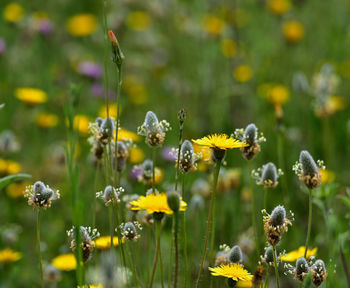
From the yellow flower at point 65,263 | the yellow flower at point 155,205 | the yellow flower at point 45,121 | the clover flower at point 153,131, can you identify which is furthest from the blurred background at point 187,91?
the yellow flower at point 155,205

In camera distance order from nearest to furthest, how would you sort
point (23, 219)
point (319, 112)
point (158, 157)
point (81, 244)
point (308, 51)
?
point (81, 244)
point (319, 112)
point (23, 219)
point (158, 157)
point (308, 51)

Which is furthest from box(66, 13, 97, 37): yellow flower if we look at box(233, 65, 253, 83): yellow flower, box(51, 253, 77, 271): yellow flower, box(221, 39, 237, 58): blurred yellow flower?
box(51, 253, 77, 271): yellow flower

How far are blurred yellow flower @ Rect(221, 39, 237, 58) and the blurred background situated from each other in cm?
2

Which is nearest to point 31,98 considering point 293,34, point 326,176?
point 326,176

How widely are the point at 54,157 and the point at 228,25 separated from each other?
223cm

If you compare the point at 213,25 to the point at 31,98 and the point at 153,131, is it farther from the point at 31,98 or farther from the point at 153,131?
the point at 153,131

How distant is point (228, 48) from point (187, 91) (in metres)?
0.50

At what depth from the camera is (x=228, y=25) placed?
15.7 feet

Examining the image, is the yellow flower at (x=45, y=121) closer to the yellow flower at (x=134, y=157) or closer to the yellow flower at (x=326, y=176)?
the yellow flower at (x=134, y=157)

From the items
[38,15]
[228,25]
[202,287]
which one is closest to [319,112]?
[202,287]

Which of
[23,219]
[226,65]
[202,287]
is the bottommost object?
[202,287]

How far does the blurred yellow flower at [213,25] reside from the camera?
4.24 metres

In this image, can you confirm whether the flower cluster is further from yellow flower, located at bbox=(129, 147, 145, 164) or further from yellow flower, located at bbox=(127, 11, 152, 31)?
yellow flower, located at bbox=(127, 11, 152, 31)

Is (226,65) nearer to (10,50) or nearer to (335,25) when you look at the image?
(335,25)
